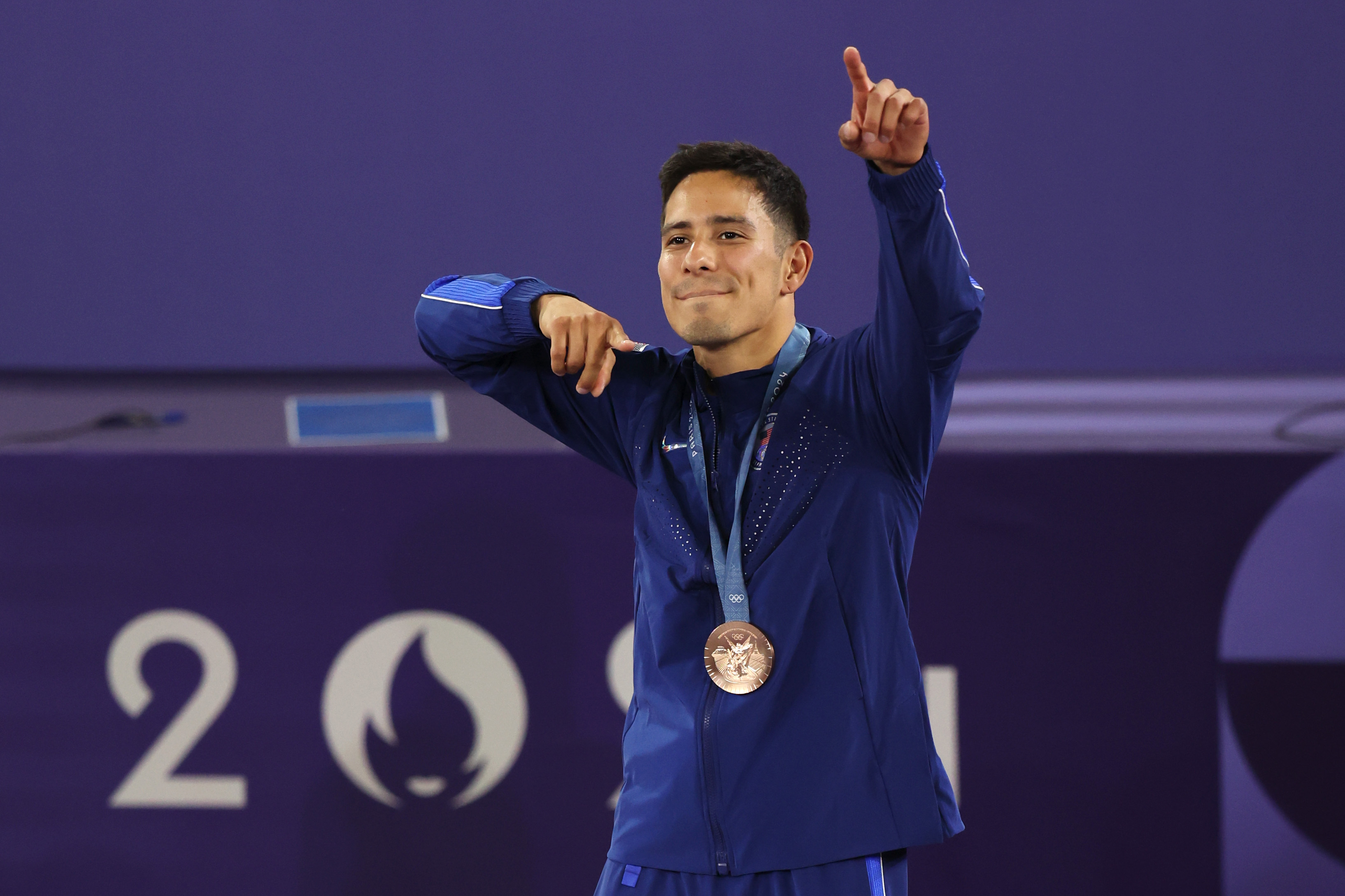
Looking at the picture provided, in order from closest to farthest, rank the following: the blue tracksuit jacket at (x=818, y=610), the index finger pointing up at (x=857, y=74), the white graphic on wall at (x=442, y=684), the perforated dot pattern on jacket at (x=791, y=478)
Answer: the index finger pointing up at (x=857, y=74) < the blue tracksuit jacket at (x=818, y=610) < the perforated dot pattern on jacket at (x=791, y=478) < the white graphic on wall at (x=442, y=684)

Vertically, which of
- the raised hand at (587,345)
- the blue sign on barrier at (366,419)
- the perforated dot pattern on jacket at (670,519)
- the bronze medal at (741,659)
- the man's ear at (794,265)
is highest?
the blue sign on barrier at (366,419)

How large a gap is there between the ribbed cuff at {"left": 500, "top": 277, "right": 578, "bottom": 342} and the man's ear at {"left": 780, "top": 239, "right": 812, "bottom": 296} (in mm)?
286

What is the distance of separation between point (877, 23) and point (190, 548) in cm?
214

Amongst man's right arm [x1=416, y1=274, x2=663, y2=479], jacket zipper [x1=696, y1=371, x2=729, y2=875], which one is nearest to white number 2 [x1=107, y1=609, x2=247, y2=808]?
man's right arm [x1=416, y1=274, x2=663, y2=479]

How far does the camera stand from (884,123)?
1.40 metres

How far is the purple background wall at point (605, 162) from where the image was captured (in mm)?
3205

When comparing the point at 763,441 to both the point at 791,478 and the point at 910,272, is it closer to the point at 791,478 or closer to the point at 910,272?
the point at 791,478

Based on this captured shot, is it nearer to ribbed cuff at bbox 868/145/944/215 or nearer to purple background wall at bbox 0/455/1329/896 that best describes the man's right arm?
ribbed cuff at bbox 868/145/944/215

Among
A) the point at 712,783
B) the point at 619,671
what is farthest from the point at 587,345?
the point at 619,671

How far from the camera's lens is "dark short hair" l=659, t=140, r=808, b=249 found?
1.71 meters

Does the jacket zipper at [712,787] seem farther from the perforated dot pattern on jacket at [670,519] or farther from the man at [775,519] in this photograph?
the perforated dot pattern on jacket at [670,519]

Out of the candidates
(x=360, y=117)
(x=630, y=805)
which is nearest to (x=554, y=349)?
(x=630, y=805)

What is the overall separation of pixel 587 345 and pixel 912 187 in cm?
43

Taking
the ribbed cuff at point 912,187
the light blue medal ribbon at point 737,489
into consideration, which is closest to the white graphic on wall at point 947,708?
the light blue medal ribbon at point 737,489
